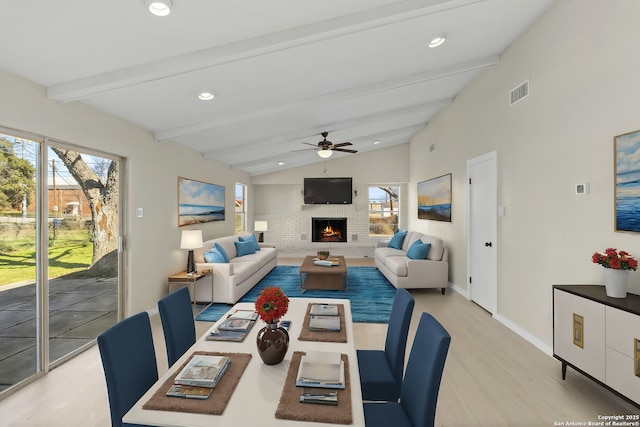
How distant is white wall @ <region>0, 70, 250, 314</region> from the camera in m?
2.31

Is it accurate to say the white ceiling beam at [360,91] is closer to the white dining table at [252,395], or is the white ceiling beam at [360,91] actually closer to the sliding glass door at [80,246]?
the sliding glass door at [80,246]

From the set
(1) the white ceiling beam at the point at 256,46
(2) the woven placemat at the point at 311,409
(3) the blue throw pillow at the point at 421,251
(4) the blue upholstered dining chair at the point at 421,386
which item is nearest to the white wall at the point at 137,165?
(1) the white ceiling beam at the point at 256,46

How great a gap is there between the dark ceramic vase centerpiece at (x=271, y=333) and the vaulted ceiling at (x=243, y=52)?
5.92ft

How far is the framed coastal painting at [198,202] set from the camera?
182 inches

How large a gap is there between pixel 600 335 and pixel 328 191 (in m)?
6.62

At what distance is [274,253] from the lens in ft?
21.5

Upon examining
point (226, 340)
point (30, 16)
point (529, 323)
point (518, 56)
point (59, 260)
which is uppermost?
point (518, 56)

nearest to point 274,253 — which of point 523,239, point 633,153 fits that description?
point 523,239

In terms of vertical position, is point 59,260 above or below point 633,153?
below

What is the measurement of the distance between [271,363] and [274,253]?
5239 millimetres

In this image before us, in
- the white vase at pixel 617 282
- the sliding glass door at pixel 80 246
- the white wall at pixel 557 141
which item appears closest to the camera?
the white vase at pixel 617 282

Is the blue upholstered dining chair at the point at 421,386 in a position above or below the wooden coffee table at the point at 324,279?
above

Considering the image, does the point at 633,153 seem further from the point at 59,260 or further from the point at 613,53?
the point at 59,260

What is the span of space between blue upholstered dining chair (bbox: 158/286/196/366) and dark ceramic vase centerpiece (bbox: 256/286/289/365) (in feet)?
2.12
